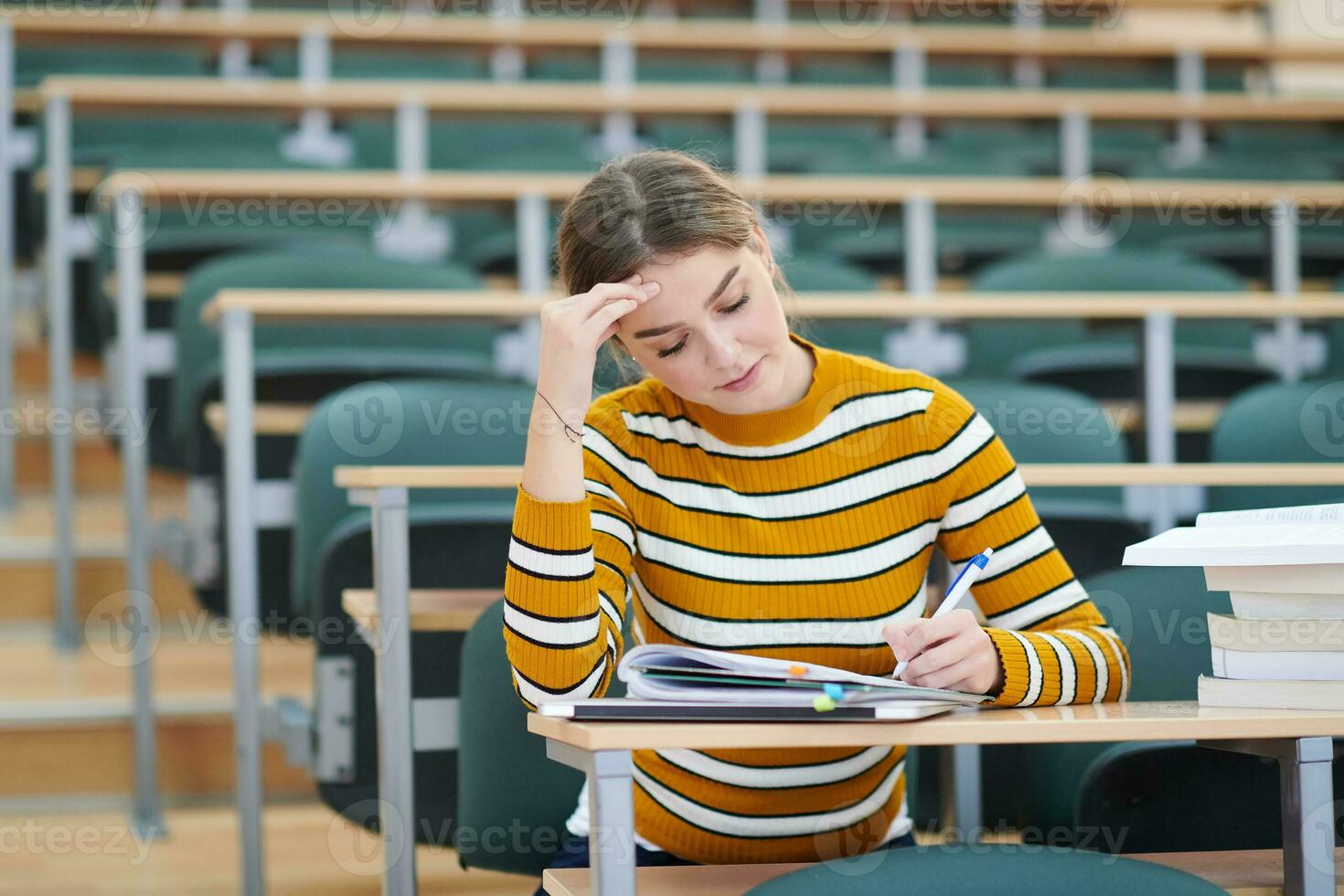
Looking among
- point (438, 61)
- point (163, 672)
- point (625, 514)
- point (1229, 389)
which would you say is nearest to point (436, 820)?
point (625, 514)

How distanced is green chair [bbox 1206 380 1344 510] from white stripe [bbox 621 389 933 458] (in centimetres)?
86

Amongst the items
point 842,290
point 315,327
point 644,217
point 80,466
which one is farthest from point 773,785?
point 80,466

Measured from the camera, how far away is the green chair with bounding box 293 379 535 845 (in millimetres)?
1497

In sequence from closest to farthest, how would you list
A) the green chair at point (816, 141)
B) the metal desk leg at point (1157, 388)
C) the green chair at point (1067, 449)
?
the green chair at point (1067, 449) → the metal desk leg at point (1157, 388) → the green chair at point (816, 141)

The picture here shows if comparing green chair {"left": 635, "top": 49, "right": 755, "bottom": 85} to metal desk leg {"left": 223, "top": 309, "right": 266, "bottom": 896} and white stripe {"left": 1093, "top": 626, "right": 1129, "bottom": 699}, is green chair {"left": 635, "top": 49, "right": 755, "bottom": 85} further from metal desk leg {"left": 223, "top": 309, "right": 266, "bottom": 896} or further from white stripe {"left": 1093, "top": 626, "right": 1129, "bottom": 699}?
white stripe {"left": 1093, "top": 626, "right": 1129, "bottom": 699}

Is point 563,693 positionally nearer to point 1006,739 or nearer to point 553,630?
point 553,630

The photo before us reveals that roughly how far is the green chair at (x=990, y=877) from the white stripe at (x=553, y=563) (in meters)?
0.29

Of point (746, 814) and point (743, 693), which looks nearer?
point (743, 693)

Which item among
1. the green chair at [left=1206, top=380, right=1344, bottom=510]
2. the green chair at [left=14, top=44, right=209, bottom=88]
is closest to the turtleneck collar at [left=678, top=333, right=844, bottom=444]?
the green chair at [left=1206, top=380, right=1344, bottom=510]

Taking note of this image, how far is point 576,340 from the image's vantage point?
1.06 metres

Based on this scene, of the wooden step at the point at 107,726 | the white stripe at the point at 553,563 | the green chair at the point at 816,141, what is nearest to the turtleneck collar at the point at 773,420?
the white stripe at the point at 553,563

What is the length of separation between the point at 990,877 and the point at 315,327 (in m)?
1.74

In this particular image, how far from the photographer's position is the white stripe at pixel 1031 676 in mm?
998

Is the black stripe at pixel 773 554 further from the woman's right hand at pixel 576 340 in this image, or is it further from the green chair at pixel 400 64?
the green chair at pixel 400 64
